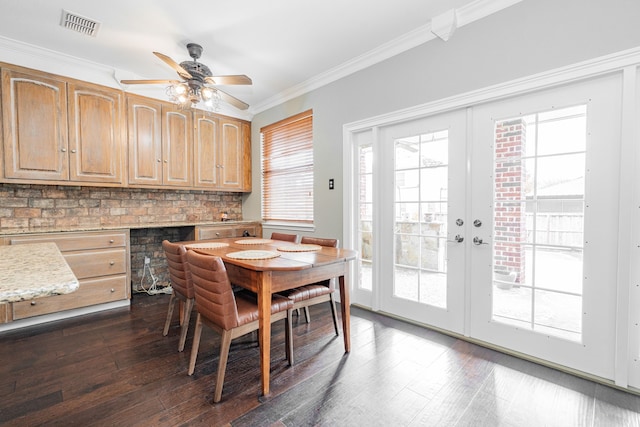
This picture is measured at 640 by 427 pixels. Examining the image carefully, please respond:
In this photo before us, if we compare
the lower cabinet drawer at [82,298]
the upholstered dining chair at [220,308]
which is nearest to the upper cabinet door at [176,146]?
the lower cabinet drawer at [82,298]

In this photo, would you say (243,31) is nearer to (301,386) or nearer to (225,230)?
(225,230)

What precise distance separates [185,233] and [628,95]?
14.6 ft

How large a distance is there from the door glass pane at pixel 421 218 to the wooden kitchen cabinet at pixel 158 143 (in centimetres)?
280

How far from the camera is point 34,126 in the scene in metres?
2.95

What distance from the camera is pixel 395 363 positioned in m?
2.10

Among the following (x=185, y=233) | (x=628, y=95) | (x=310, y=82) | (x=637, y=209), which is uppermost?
(x=310, y=82)

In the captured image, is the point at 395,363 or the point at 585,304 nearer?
the point at 585,304

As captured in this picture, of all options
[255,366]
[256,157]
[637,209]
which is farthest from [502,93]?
[256,157]

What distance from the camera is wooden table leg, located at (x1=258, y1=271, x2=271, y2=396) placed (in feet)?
5.72

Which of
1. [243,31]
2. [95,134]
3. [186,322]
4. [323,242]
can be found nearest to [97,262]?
[95,134]

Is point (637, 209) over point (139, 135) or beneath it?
beneath

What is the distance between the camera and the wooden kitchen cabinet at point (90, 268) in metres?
2.79

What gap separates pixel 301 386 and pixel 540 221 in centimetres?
199

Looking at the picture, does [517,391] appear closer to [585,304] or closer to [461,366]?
[461,366]
